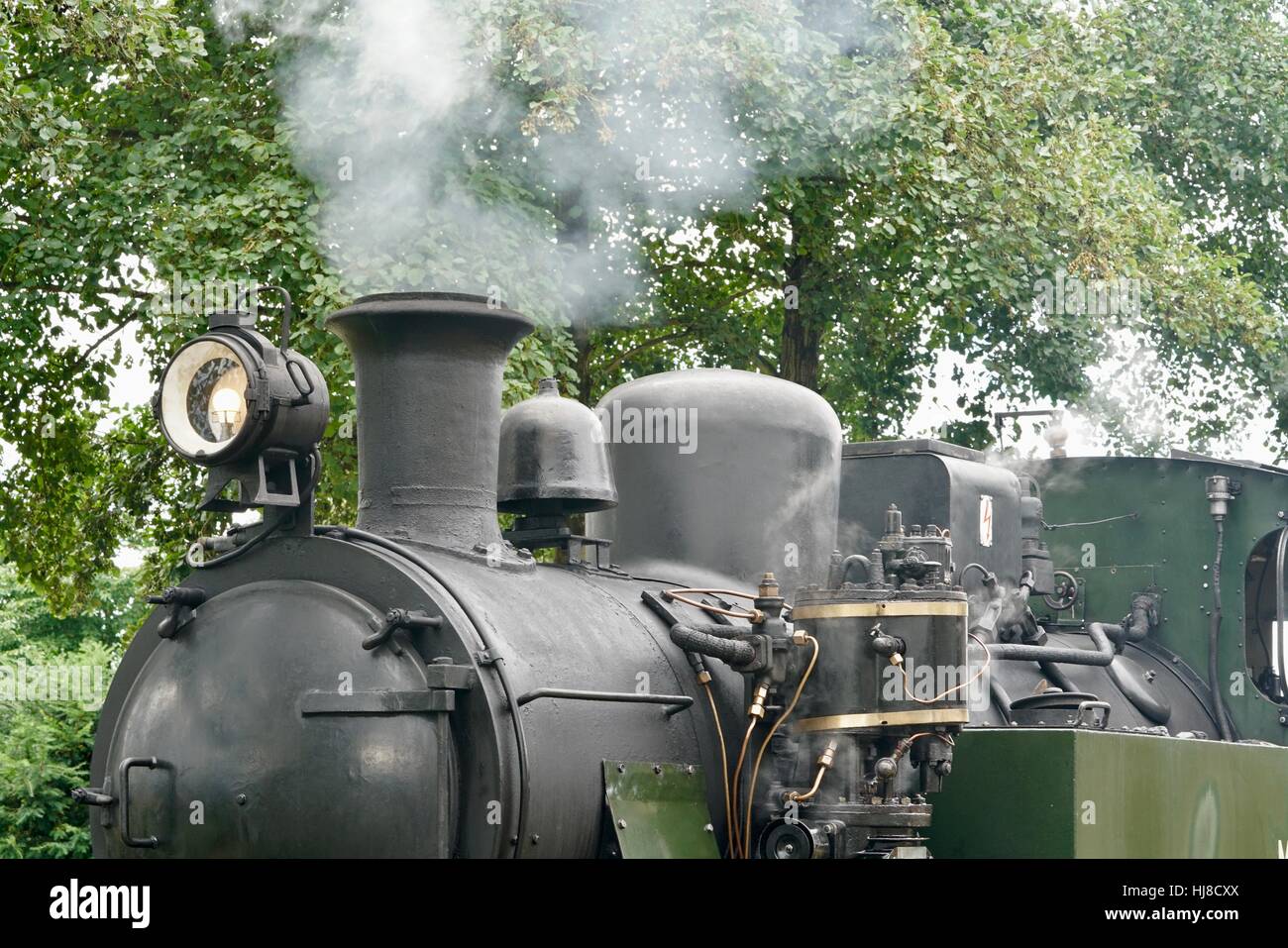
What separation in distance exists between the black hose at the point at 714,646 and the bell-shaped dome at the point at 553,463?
0.66 m

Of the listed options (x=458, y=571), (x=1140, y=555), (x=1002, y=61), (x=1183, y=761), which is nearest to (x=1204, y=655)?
(x=1140, y=555)

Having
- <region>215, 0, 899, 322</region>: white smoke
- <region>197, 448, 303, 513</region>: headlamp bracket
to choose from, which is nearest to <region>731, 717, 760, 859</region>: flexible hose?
<region>197, 448, 303, 513</region>: headlamp bracket

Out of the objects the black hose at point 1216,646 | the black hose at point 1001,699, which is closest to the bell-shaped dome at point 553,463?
the black hose at point 1001,699

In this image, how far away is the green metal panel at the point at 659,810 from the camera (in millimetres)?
4949

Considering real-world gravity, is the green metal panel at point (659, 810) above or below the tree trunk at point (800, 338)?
below

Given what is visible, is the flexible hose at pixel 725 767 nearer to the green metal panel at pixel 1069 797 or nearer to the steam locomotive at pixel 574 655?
the steam locomotive at pixel 574 655

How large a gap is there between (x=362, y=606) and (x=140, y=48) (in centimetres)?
824

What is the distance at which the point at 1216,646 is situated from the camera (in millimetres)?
7887

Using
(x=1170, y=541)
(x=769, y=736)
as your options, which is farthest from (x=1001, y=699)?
(x=1170, y=541)

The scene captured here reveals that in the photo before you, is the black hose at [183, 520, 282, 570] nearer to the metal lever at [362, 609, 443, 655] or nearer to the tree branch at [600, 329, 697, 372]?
the metal lever at [362, 609, 443, 655]

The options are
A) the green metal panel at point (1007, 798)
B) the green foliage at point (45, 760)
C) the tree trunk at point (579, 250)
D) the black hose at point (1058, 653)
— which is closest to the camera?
the green metal panel at point (1007, 798)

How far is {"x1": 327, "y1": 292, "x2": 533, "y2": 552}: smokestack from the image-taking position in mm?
5312

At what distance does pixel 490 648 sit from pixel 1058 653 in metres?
3.00

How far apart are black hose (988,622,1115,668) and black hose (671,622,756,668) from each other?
5.71 ft
